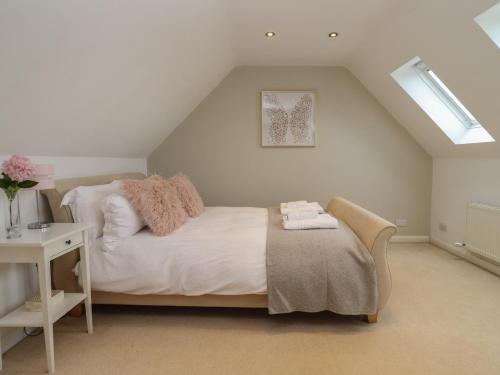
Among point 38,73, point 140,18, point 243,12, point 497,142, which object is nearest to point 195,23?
point 243,12

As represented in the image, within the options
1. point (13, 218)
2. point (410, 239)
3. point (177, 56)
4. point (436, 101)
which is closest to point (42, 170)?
point (13, 218)

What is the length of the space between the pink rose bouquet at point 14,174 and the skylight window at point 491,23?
2906 mm

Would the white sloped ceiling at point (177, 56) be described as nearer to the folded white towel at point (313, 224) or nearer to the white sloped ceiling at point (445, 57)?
the white sloped ceiling at point (445, 57)

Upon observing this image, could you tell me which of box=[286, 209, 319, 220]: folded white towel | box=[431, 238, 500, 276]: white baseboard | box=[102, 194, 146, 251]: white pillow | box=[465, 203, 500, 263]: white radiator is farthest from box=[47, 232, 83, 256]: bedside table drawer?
box=[431, 238, 500, 276]: white baseboard

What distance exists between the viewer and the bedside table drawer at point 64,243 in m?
1.60

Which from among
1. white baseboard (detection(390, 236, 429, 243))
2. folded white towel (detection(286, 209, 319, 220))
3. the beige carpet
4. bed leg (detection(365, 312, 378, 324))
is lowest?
the beige carpet

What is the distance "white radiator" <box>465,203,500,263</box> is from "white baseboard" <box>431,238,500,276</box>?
4.2 inches

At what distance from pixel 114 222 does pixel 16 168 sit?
656mm

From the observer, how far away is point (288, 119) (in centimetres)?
391

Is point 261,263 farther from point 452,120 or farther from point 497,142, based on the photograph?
point 452,120

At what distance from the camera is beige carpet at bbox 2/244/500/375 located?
163 centimetres

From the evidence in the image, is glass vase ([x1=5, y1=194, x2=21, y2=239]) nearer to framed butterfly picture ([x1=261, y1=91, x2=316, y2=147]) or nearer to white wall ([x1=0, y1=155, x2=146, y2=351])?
white wall ([x1=0, y1=155, x2=146, y2=351])

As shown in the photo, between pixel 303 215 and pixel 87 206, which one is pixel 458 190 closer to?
pixel 303 215

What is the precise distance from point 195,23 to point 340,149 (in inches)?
95.9
